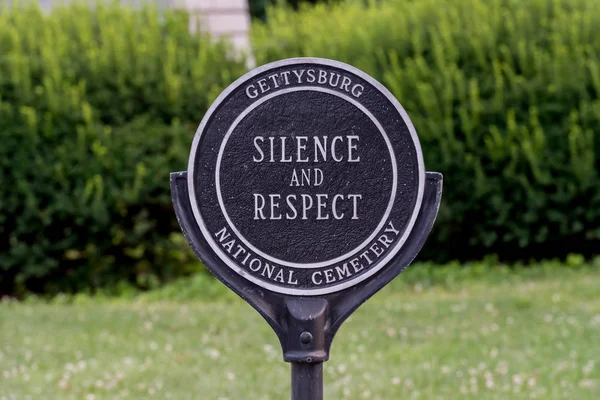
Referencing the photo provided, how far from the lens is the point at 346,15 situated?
9164mm

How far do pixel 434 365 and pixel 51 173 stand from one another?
4.48m

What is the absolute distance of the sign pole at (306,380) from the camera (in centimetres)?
283

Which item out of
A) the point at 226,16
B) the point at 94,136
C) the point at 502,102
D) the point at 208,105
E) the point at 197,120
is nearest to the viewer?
the point at 94,136

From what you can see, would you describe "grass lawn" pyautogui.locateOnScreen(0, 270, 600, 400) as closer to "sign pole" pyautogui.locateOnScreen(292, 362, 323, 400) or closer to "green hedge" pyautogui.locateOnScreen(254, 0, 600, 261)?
"green hedge" pyautogui.locateOnScreen(254, 0, 600, 261)

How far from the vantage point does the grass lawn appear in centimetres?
456

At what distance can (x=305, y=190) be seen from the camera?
2859 millimetres

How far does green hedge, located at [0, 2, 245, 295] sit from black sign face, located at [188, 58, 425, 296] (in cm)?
490

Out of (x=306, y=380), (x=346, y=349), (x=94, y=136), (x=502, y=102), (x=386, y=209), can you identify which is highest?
(x=502, y=102)

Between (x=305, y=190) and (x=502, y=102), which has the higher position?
(x=502, y=102)

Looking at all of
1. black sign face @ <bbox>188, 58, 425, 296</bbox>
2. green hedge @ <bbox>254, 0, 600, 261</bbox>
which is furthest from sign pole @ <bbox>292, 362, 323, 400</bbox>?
green hedge @ <bbox>254, 0, 600, 261</bbox>

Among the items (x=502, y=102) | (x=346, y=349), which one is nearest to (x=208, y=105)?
(x=502, y=102)

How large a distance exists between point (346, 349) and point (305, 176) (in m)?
2.80

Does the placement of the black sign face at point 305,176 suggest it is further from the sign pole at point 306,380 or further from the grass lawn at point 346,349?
the grass lawn at point 346,349

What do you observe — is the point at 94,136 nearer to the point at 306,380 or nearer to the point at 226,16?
the point at 226,16
